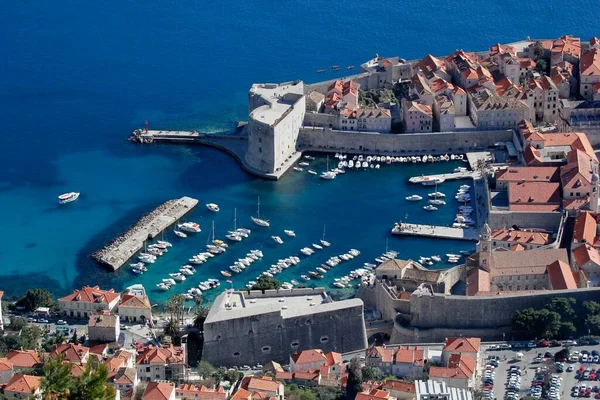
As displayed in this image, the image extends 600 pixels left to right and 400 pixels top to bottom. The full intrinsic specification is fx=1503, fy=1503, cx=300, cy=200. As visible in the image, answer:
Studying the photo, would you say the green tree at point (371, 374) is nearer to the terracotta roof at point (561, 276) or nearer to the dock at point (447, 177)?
the terracotta roof at point (561, 276)

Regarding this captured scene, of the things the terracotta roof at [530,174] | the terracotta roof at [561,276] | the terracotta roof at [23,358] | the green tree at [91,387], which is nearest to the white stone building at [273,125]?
the terracotta roof at [530,174]

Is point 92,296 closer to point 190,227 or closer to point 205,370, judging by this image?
point 205,370

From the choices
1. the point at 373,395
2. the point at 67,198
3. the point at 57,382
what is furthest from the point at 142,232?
the point at 373,395

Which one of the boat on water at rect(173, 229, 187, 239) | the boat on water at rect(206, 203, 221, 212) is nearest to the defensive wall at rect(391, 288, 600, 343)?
the boat on water at rect(173, 229, 187, 239)

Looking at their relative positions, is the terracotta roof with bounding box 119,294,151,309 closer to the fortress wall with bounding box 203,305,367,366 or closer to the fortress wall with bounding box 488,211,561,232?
the fortress wall with bounding box 203,305,367,366

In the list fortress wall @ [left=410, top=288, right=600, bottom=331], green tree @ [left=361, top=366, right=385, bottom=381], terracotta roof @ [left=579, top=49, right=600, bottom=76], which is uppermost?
terracotta roof @ [left=579, top=49, right=600, bottom=76]

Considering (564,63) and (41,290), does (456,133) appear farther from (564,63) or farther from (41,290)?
(41,290)
